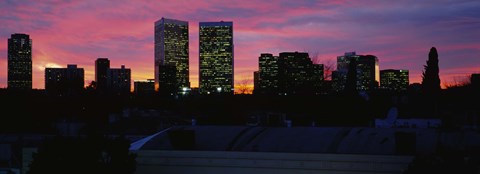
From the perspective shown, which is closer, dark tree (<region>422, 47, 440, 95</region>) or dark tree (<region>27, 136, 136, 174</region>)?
dark tree (<region>27, 136, 136, 174</region>)

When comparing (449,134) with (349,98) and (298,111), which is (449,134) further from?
(298,111)

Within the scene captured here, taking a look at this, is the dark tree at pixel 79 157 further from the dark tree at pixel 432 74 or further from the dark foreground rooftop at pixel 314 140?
the dark tree at pixel 432 74

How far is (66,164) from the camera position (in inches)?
928

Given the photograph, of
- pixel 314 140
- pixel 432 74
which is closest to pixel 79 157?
pixel 314 140

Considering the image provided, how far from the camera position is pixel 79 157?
23.7 metres

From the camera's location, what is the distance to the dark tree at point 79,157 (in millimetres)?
23516

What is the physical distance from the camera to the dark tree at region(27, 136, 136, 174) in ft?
77.2

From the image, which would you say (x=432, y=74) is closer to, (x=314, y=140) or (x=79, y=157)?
(x=314, y=140)

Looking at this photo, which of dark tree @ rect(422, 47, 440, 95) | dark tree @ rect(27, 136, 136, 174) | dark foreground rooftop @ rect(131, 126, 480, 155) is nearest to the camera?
dark tree @ rect(27, 136, 136, 174)

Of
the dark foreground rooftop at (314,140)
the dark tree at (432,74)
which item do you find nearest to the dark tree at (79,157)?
the dark foreground rooftop at (314,140)

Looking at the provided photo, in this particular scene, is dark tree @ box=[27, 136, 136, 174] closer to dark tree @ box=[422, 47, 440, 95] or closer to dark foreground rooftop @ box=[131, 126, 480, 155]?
dark foreground rooftop @ box=[131, 126, 480, 155]

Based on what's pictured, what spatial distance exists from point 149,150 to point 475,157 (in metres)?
12.0

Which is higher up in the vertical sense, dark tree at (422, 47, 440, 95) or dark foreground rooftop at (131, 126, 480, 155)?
dark tree at (422, 47, 440, 95)

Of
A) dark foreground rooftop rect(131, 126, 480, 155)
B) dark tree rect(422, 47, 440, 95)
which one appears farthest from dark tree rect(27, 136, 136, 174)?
dark tree rect(422, 47, 440, 95)
